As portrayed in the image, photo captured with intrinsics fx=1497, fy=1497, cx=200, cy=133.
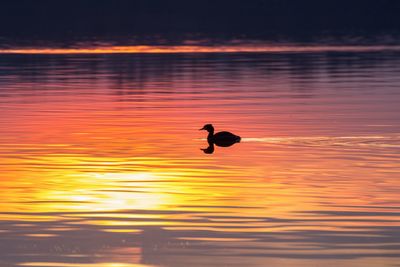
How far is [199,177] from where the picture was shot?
76.5 feet

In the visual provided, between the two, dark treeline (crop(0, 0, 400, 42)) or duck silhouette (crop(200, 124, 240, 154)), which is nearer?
duck silhouette (crop(200, 124, 240, 154))

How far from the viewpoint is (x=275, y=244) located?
55.8ft

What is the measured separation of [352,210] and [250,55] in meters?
61.5

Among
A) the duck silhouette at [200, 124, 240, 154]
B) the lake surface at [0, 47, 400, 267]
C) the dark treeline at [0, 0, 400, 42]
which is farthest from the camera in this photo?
the dark treeline at [0, 0, 400, 42]

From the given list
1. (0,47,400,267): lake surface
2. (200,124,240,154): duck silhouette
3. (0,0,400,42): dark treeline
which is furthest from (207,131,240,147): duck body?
(0,0,400,42): dark treeline

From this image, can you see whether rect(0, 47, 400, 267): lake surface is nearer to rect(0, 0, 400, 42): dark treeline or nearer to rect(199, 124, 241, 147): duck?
rect(199, 124, 241, 147): duck

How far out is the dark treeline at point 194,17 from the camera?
139625 mm

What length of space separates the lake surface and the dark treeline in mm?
86117

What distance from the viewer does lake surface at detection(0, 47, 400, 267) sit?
664 inches

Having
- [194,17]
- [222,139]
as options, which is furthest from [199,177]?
[194,17]

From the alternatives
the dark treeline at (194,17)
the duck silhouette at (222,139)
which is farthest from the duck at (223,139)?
the dark treeline at (194,17)

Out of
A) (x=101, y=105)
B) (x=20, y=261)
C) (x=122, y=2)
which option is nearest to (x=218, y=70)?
(x=101, y=105)

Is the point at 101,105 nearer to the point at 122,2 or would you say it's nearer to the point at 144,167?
the point at 144,167

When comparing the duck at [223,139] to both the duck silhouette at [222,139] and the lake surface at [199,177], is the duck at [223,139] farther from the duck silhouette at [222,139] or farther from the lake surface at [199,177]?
the lake surface at [199,177]
